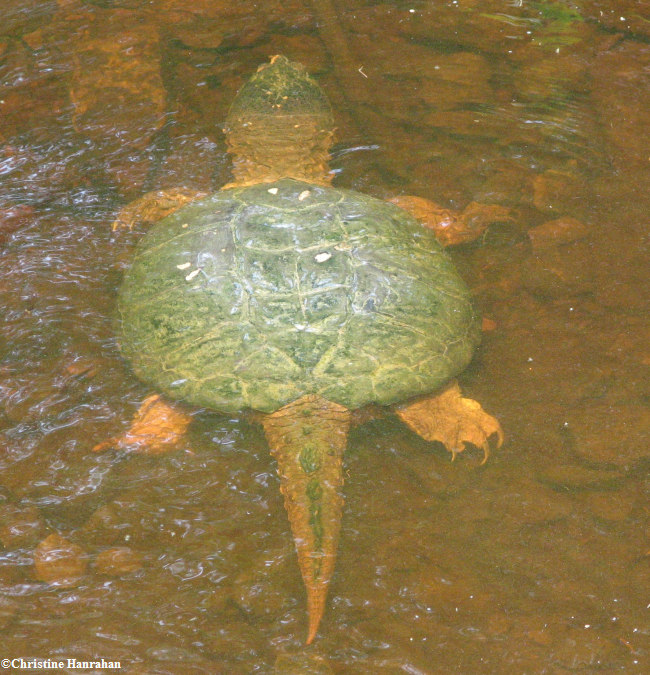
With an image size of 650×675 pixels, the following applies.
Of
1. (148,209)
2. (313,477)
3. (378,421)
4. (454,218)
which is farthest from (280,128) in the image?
(313,477)

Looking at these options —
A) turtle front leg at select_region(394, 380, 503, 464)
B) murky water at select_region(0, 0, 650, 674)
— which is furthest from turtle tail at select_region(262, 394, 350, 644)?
turtle front leg at select_region(394, 380, 503, 464)

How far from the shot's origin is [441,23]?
5328 mm

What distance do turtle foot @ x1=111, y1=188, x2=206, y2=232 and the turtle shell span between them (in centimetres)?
66

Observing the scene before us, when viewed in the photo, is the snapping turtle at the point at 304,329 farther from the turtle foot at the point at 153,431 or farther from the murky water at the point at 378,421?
the murky water at the point at 378,421

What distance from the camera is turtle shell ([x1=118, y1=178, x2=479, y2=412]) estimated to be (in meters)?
2.81

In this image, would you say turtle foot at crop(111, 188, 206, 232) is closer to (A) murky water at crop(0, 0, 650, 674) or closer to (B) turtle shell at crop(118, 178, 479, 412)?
(A) murky water at crop(0, 0, 650, 674)

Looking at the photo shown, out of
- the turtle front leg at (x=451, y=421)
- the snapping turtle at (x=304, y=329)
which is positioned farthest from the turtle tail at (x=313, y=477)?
the turtle front leg at (x=451, y=421)

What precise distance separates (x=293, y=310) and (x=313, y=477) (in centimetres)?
68

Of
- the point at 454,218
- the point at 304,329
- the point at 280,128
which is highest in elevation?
the point at 280,128

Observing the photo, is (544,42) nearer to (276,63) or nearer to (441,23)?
(441,23)

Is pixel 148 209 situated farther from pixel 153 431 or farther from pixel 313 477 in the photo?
pixel 313 477

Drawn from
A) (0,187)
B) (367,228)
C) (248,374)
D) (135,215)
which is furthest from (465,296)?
(0,187)

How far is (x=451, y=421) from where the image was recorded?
118 inches

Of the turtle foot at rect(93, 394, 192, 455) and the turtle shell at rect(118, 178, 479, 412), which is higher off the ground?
the turtle shell at rect(118, 178, 479, 412)
